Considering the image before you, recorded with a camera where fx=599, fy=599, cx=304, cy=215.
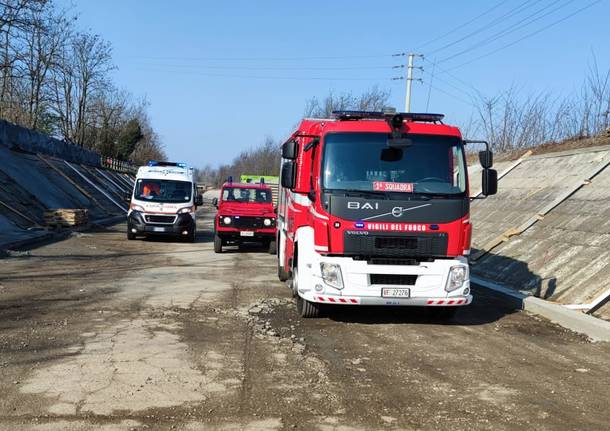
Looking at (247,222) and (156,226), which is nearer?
(247,222)

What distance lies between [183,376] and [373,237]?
11.1 feet

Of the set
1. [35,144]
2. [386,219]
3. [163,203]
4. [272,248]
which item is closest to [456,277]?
[386,219]

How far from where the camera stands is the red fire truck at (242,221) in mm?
17312

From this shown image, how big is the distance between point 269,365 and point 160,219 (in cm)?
1427

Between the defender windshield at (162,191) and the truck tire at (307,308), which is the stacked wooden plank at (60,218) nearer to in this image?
the defender windshield at (162,191)

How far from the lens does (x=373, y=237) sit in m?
8.09

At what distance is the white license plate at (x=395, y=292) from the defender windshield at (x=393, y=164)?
1.34 metres

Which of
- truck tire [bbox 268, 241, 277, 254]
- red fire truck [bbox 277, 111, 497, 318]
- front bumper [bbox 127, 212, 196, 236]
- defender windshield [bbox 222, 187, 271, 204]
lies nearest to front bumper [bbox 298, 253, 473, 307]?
red fire truck [bbox 277, 111, 497, 318]

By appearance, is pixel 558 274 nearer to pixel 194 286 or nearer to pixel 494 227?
pixel 494 227

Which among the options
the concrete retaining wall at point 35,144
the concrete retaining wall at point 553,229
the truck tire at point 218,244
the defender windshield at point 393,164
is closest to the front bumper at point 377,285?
the defender windshield at point 393,164

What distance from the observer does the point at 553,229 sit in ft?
42.1

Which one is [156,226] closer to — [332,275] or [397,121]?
[332,275]

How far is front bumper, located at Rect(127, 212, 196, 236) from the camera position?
773 inches

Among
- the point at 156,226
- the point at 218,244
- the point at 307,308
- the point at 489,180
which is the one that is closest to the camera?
the point at 307,308
